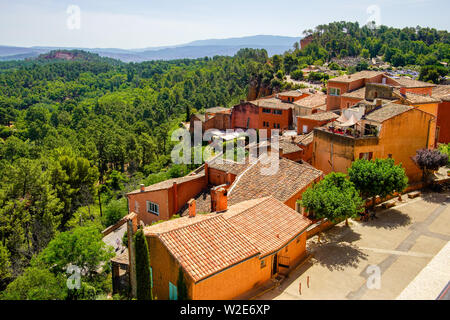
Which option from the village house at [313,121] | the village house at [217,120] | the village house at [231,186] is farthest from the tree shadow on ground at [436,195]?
the village house at [217,120]

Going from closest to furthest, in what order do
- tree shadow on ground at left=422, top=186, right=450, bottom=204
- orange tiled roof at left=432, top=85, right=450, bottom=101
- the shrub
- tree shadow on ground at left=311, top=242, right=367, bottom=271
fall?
tree shadow on ground at left=311, top=242, right=367, bottom=271, tree shadow on ground at left=422, top=186, right=450, bottom=204, orange tiled roof at left=432, top=85, right=450, bottom=101, the shrub

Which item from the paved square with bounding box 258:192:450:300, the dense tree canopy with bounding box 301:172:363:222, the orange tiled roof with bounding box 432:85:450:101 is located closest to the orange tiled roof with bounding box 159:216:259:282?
the paved square with bounding box 258:192:450:300

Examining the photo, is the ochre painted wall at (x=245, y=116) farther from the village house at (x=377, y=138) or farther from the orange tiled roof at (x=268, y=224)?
the orange tiled roof at (x=268, y=224)

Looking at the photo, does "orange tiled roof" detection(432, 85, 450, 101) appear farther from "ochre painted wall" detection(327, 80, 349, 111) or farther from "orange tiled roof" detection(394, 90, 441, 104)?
"ochre painted wall" detection(327, 80, 349, 111)

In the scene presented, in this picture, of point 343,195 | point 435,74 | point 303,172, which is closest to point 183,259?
point 343,195

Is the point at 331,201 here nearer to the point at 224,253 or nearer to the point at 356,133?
the point at 224,253

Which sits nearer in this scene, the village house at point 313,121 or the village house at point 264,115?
the village house at point 313,121

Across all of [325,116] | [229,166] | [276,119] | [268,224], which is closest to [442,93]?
[325,116]
